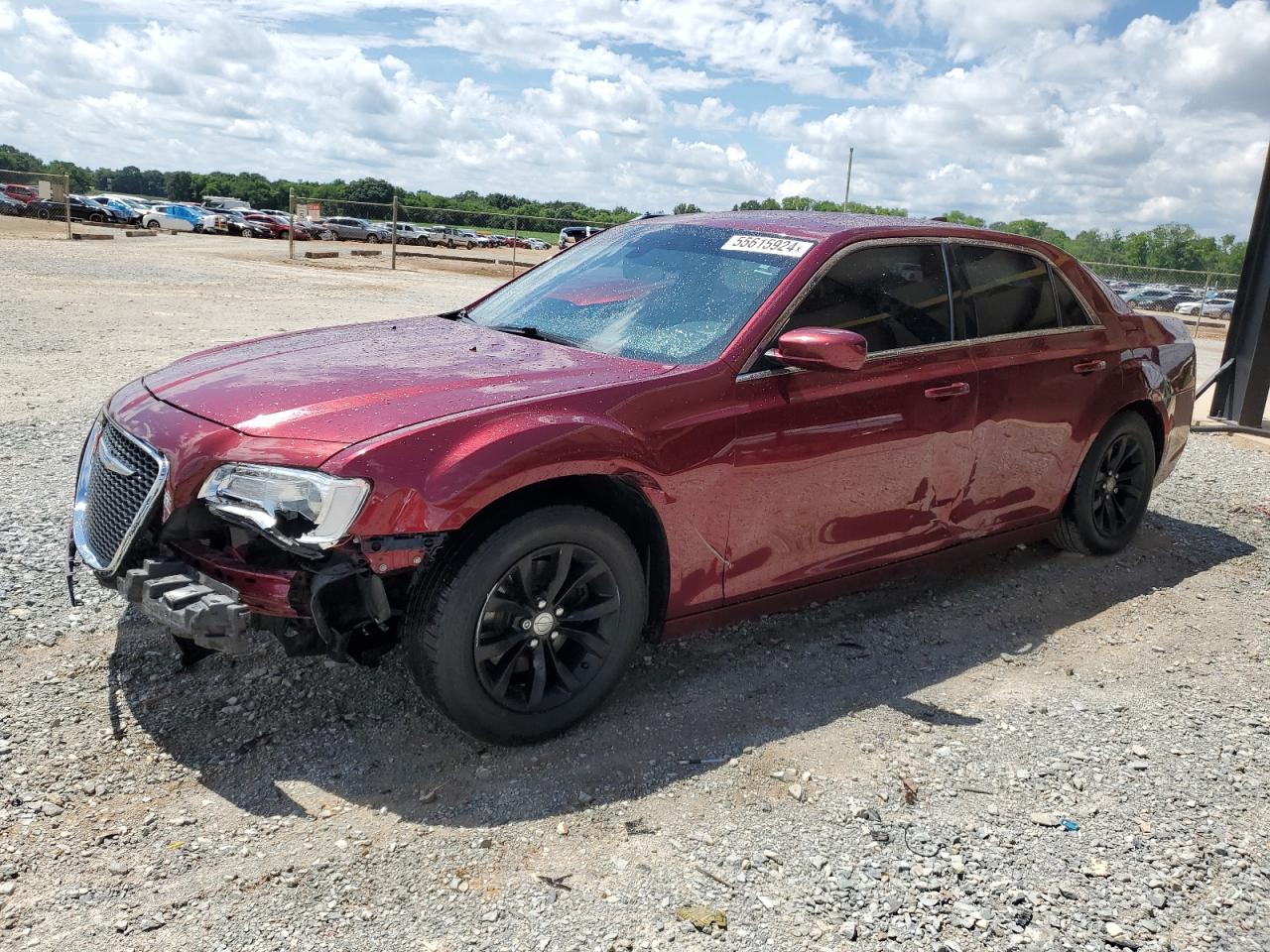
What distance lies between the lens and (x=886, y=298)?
4.36 meters

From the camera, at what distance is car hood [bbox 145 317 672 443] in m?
3.16

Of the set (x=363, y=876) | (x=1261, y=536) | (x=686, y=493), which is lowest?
(x=363, y=876)

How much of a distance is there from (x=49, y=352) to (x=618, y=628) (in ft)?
29.5

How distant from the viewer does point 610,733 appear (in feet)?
11.9

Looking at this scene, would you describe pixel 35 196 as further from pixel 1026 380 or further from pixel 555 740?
pixel 555 740

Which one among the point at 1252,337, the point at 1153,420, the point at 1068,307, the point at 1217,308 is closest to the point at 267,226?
the point at 1217,308

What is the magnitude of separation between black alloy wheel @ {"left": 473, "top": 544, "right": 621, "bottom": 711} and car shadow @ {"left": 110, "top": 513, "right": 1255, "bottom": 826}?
22 cm

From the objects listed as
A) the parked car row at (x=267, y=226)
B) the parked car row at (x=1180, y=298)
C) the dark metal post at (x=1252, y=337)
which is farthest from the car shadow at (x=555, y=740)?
the parked car row at (x=267, y=226)

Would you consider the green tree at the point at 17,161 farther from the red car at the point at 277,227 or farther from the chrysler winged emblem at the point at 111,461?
the chrysler winged emblem at the point at 111,461

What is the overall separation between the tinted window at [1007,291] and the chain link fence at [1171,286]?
22215 mm

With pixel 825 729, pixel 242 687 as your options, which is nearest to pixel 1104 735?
pixel 825 729

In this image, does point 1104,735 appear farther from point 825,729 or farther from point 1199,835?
point 825,729

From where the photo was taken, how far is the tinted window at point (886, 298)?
4.09 m

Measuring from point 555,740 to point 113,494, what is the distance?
1671 millimetres
